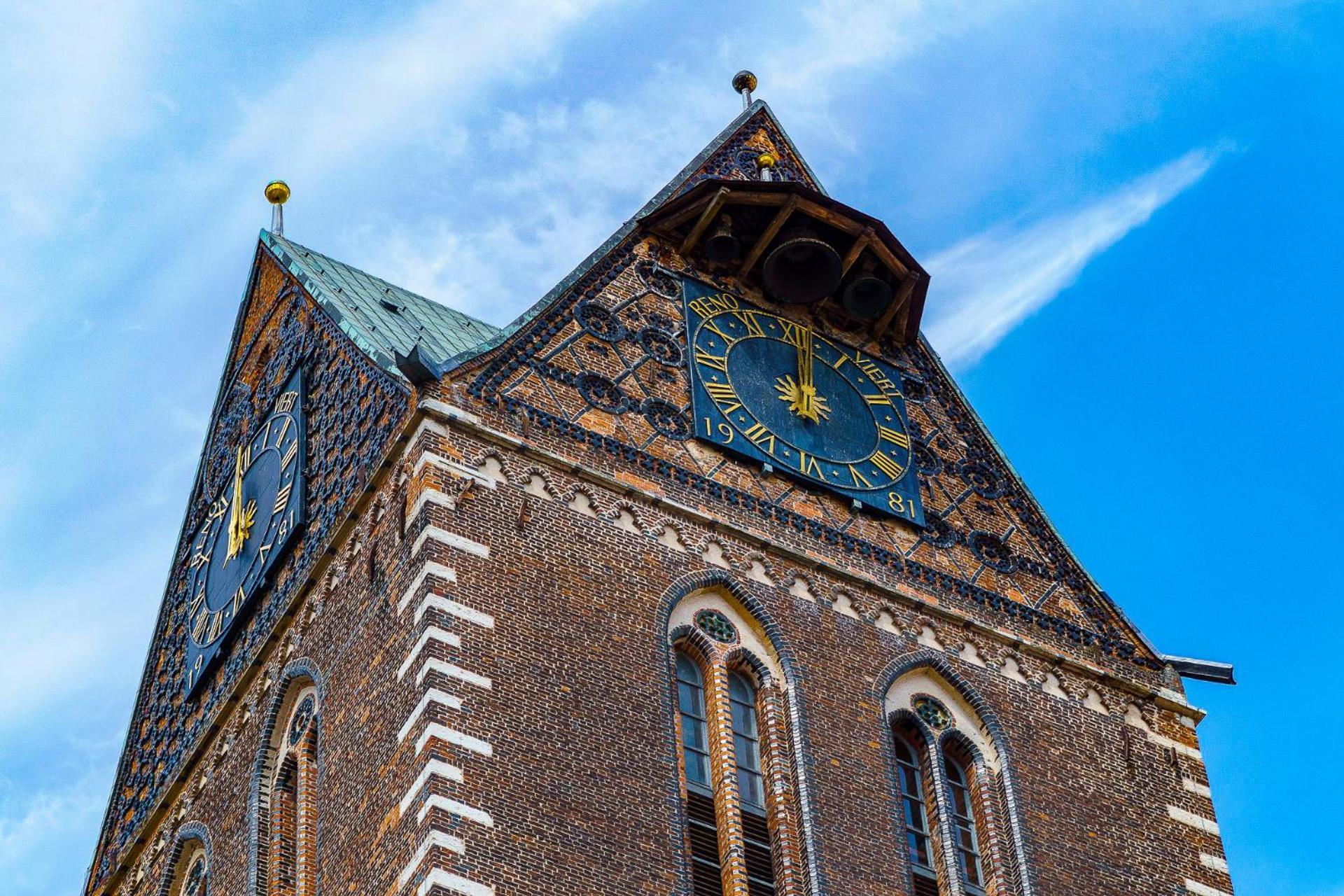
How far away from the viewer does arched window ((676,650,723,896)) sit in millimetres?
29250

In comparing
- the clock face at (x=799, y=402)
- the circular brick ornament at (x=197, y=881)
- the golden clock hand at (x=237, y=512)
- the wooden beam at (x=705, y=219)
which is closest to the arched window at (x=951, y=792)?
the clock face at (x=799, y=402)

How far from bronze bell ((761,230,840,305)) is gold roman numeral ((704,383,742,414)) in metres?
1.93

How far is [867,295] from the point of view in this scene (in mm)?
36438

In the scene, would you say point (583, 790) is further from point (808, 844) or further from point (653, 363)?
point (653, 363)

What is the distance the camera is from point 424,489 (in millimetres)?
30922

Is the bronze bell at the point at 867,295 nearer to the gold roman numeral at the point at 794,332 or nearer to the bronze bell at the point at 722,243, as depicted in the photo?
the gold roman numeral at the point at 794,332

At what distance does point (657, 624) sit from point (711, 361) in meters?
4.44

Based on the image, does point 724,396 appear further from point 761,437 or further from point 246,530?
point 246,530

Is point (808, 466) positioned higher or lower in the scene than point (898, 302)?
lower

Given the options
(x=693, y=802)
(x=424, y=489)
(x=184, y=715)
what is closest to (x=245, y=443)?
(x=184, y=715)

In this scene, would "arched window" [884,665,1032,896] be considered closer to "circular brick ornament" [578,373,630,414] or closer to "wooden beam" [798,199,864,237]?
"circular brick ornament" [578,373,630,414]

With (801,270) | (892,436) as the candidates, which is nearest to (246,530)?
(801,270)

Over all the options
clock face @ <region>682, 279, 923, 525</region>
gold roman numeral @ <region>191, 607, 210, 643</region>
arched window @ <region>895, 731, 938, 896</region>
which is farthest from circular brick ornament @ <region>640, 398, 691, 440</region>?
gold roman numeral @ <region>191, 607, 210, 643</region>

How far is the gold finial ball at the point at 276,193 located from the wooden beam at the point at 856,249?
25.3 feet
